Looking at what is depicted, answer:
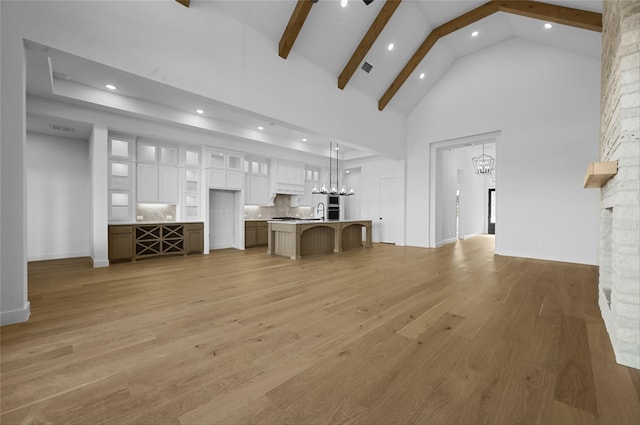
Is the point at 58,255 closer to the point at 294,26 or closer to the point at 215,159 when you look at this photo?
the point at 215,159

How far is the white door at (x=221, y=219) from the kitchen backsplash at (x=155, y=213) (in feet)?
3.53

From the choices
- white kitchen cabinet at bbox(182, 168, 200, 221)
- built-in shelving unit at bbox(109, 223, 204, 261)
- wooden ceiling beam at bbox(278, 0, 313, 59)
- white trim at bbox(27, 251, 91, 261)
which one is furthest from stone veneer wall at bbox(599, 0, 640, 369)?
white trim at bbox(27, 251, 91, 261)

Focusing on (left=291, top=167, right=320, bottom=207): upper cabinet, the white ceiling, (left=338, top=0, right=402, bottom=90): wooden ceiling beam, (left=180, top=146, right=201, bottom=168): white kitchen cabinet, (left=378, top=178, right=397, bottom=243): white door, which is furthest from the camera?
(left=291, top=167, right=320, bottom=207): upper cabinet

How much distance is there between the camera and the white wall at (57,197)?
5.68m

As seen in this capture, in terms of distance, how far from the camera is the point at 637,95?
1.75 m

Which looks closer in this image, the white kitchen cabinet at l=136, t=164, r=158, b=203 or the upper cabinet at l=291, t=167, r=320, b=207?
the white kitchen cabinet at l=136, t=164, r=158, b=203

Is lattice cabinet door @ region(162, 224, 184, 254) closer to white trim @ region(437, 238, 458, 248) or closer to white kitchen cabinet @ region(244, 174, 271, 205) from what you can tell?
white kitchen cabinet @ region(244, 174, 271, 205)

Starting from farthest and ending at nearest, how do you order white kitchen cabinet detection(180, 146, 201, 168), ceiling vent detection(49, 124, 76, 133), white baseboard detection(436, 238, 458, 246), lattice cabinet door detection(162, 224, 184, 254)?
white baseboard detection(436, 238, 458, 246)
white kitchen cabinet detection(180, 146, 201, 168)
lattice cabinet door detection(162, 224, 184, 254)
ceiling vent detection(49, 124, 76, 133)

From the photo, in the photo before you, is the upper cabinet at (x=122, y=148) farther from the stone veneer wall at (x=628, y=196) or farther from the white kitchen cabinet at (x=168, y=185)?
the stone veneer wall at (x=628, y=196)

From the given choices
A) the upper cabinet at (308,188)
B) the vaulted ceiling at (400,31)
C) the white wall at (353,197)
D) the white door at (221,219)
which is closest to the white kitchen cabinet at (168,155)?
the white door at (221,219)

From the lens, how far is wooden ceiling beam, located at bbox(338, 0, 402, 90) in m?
5.07

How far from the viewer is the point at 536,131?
591 cm

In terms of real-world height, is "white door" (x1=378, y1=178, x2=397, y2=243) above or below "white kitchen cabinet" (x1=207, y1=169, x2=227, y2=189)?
below

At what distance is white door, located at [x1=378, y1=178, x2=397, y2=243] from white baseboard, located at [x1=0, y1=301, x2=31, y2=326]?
8208mm
